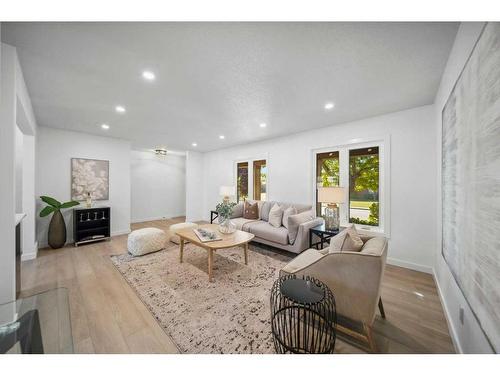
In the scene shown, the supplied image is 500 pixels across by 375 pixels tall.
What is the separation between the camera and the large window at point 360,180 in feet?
10.6

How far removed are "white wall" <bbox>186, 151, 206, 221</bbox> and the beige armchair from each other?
217 inches

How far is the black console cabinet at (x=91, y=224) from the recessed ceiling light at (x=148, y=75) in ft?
11.6

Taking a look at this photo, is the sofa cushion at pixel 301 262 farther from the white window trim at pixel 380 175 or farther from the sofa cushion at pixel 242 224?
the sofa cushion at pixel 242 224

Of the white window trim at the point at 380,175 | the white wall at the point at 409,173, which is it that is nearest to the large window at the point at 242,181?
the white wall at the point at 409,173

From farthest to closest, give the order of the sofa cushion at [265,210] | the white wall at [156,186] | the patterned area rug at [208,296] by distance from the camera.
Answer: the white wall at [156,186] → the sofa cushion at [265,210] → the patterned area rug at [208,296]

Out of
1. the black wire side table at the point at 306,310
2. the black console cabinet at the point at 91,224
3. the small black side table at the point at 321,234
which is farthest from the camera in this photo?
the black console cabinet at the point at 91,224

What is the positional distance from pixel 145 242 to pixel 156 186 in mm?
4037

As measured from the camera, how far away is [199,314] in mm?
1816

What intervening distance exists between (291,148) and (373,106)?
71.5 inches

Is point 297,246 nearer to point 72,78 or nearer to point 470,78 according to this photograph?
point 470,78

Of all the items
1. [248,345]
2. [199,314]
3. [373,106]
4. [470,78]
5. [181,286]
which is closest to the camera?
[470,78]

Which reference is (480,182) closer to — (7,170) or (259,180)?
(7,170)

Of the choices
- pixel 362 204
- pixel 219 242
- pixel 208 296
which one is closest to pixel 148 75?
pixel 219 242

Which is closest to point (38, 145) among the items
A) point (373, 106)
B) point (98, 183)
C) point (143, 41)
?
point (98, 183)
